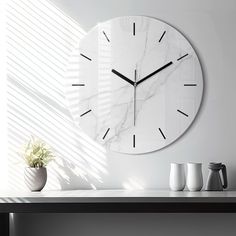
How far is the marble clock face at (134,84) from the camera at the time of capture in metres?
2.89

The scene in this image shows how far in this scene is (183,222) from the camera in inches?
114

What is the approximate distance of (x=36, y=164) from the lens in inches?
112

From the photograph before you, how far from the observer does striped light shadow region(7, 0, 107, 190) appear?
9.71 feet

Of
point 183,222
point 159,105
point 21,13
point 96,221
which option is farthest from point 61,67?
point 183,222

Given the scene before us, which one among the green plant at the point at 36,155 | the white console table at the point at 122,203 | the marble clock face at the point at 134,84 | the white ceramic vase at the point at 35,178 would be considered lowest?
the white console table at the point at 122,203

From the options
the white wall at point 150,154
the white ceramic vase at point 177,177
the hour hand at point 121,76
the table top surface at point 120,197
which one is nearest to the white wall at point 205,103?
the white wall at point 150,154

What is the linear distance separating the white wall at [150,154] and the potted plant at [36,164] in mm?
121

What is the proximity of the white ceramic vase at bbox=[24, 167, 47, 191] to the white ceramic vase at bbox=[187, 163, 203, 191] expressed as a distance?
0.83m

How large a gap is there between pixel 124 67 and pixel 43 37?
531mm

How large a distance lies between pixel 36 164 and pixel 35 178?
0.09m

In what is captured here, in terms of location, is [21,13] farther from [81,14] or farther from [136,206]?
[136,206]

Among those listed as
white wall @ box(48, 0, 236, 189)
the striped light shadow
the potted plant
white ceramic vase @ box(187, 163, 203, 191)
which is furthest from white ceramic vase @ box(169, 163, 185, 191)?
the potted plant

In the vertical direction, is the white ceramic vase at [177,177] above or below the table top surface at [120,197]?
above

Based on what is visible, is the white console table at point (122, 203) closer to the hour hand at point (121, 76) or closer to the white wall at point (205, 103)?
the white wall at point (205, 103)
